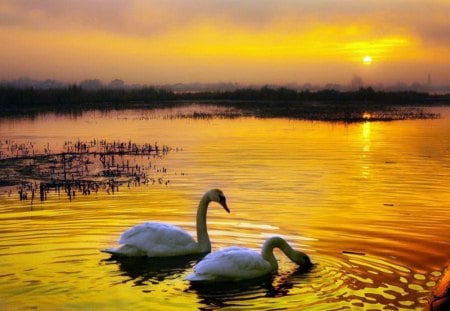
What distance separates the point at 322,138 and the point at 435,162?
816 cm

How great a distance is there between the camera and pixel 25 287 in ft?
27.7

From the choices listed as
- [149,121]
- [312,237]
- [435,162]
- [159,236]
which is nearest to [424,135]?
[435,162]

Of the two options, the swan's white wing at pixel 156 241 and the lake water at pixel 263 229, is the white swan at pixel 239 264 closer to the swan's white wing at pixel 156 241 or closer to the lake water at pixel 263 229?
the lake water at pixel 263 229

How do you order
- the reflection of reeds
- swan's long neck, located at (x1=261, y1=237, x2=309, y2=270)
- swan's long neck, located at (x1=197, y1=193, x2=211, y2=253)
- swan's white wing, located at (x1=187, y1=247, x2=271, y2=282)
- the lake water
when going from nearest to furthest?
the lake water < swan's white wing, located at (x1=187, y1=247, x2=271, y2=282) < swan's long neck, located at (x1=261, y1=237, x2=309, y2=270) < swan's long neck, located at (x1=197, y1=193, x2=211, y2=253) < the reflection of reeds

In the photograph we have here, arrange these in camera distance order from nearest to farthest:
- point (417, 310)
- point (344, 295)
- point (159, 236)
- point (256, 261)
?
point (417, 310) < point (344, 295) < point (256, 261) < point (159, 236)

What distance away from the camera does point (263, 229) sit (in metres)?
11.8

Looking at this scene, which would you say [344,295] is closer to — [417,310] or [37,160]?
[417,310]

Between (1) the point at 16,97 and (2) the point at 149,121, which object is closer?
(2) the point at 149,121

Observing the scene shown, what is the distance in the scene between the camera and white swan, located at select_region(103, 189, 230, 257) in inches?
393

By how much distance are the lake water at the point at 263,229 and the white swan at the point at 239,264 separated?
17 centimetres

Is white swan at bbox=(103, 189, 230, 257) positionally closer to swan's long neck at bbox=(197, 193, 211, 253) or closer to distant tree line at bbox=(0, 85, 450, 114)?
swan's long neck at bbox=(197, 193, 211, 253)

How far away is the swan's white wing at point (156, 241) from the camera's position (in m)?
10.0

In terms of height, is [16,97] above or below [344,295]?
above

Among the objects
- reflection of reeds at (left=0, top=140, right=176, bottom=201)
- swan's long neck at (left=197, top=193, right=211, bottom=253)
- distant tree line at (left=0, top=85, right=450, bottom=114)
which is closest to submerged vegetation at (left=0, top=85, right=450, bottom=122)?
distant tree line at (left=0, top=85, right=450, bottom=114)
